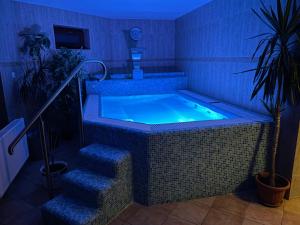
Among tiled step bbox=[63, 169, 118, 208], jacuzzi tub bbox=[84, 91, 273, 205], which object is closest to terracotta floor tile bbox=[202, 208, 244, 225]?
jacuzzi tub bbox=[84, 91, 273, 205]

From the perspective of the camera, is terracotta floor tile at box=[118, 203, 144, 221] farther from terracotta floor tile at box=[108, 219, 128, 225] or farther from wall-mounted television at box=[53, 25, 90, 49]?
wall-mounted television at box=[53, 25, 90, 49]

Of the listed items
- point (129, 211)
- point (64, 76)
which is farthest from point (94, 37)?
point (129, 211)

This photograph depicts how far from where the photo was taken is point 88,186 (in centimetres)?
171

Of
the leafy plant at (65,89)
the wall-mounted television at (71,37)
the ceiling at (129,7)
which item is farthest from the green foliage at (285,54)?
the wall-mounted television at (71,37)

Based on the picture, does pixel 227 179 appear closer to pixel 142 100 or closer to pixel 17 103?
pixel 142 100

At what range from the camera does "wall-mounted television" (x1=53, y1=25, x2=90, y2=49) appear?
396cm

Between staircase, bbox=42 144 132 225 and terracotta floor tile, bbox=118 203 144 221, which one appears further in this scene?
terracotta floor tile, bbox=118 203 144 221

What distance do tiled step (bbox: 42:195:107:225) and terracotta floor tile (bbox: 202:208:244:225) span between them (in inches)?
32.9

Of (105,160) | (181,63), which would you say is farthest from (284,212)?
(181,63)

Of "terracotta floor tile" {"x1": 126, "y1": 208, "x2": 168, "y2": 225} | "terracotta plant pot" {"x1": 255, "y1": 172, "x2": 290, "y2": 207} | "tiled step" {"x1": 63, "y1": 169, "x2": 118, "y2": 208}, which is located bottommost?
"terracotta floor tile" {"x1": 126, "y1": 208, "x2": 168, "y2": 225}

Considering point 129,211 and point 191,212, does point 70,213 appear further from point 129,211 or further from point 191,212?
point 191,212

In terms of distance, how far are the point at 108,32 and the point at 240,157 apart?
3.81 metres

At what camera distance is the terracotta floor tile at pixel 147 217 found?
5.69 feet

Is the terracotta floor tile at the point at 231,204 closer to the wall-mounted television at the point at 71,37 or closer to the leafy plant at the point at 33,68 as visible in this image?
the leafy plant at the point at 33,68
